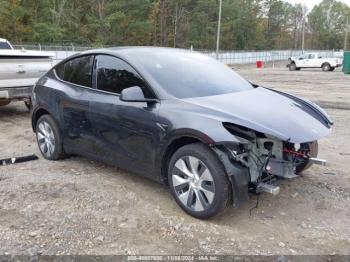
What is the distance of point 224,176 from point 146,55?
1899 millimetres

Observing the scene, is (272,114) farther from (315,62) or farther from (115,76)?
(315,62)

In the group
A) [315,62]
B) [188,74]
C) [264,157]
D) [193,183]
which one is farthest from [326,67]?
[193,183]

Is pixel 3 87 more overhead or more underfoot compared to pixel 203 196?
more overhead

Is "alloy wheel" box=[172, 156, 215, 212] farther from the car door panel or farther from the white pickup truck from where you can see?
the white pickup truck

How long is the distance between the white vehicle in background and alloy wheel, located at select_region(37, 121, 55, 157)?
10.2 feet

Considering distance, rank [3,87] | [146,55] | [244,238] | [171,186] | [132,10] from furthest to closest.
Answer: [132,10], [3,87], [146,55], [171,186], [244,238]

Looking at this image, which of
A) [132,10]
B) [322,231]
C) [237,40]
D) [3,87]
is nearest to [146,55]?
[322,231]

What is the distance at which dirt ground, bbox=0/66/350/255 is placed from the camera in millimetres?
3742

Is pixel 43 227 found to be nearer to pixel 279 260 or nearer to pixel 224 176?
pixel 224 176

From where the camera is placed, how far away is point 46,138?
617 centimetres

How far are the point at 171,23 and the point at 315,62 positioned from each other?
41.8m

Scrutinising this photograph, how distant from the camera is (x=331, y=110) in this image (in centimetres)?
1133

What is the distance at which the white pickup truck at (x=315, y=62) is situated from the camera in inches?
1436

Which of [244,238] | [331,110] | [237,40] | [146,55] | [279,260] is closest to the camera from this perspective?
[279,260]
